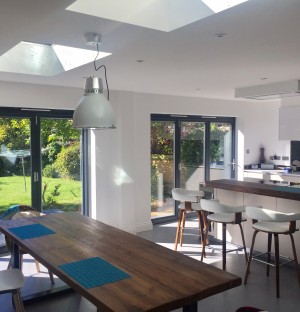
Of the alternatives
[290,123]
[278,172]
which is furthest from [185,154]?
[290,123]

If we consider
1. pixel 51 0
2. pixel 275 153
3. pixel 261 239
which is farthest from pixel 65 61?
pixel 275 153

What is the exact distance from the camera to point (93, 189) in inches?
233

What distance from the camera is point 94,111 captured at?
2602 millimetres

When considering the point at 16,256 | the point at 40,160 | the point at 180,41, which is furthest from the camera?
the point at 40,160

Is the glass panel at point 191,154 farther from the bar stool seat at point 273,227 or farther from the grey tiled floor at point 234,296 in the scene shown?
the bar stool seat at point 273,227

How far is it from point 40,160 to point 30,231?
8.36 feet

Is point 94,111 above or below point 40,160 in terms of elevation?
above

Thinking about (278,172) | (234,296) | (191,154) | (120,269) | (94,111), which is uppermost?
(94,111)

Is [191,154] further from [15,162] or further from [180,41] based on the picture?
[180,41]

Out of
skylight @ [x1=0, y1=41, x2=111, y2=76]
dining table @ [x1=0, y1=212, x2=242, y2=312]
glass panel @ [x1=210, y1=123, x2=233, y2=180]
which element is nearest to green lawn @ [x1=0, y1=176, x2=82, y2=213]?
skylight @ [x1=0, y1=41, x2=111, y2=76]

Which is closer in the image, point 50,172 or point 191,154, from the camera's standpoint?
point 50,172

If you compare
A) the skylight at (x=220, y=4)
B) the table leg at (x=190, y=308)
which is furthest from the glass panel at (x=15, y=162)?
the table leg at (x=190, y=308)

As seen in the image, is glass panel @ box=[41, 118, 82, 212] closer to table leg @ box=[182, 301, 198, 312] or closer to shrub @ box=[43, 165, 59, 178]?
shrub @ box=[43, 165, 59, 178]

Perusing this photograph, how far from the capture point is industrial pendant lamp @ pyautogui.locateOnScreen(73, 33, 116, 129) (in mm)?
2600
